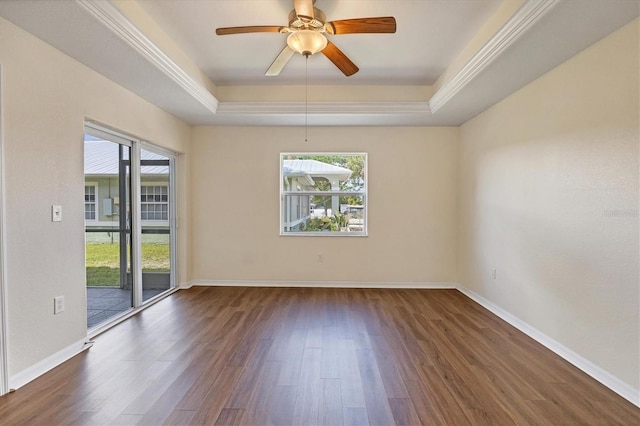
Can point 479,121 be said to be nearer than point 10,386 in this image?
No

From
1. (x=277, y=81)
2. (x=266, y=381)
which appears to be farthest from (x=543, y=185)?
(x=277, y=81)

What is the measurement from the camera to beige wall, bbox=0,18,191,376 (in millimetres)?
2070

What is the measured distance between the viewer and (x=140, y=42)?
7.80ft

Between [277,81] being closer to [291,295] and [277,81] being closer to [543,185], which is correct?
[291,295]

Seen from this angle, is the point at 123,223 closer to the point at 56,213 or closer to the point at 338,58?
the point at 56,213

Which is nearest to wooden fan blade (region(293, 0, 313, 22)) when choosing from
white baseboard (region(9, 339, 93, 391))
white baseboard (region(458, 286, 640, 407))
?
white baseboard (region(9, 339, 93, 391))

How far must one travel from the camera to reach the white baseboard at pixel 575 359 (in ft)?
6.55

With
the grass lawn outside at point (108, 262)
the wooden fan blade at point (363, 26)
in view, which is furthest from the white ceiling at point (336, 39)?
the grass lawn outside at point (108, 262)

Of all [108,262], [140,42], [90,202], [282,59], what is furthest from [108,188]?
[282,59]

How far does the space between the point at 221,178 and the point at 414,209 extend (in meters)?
3.00

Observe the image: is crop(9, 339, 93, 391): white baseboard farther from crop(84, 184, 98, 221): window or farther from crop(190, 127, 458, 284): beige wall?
crop(190, 127, 458, 284): beige wall

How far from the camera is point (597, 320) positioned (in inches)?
88.8

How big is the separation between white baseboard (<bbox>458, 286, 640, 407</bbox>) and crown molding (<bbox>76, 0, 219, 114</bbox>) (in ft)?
13.9

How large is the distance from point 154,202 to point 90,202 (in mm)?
1071
